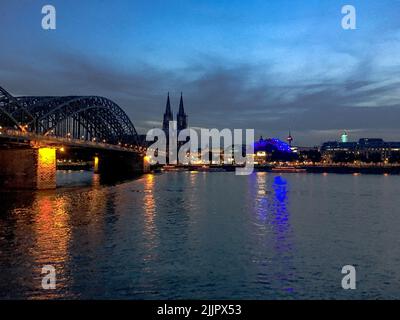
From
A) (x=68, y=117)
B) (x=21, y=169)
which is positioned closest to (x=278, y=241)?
(x=21, y=169)

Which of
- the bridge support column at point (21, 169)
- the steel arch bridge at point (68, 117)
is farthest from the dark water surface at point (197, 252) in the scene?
the steel arch bridge at point (68, 117)

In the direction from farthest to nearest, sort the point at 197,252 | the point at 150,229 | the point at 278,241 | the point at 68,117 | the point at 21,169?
the point at 68,117 < the point at 21,169 < the point at 150,229 < the point at 278,241 < the point at 197,252

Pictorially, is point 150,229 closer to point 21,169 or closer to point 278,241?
point 278,241

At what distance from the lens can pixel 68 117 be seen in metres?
105

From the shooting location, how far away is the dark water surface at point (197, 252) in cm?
1903

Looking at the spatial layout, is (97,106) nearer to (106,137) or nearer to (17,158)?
(106,137)

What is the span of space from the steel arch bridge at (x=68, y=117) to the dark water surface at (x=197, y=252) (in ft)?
137

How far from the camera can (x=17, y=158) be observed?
236 feet

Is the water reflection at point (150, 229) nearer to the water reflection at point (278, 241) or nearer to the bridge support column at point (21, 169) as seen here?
the water reflection at point (278, 241)

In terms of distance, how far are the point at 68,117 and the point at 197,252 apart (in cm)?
8564

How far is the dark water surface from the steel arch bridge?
137 ft

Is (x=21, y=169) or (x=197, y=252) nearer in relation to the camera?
(x=197, y=252)

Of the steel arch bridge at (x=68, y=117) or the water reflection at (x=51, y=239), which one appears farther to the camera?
the steel arch bridge at (x=68, y=117)
